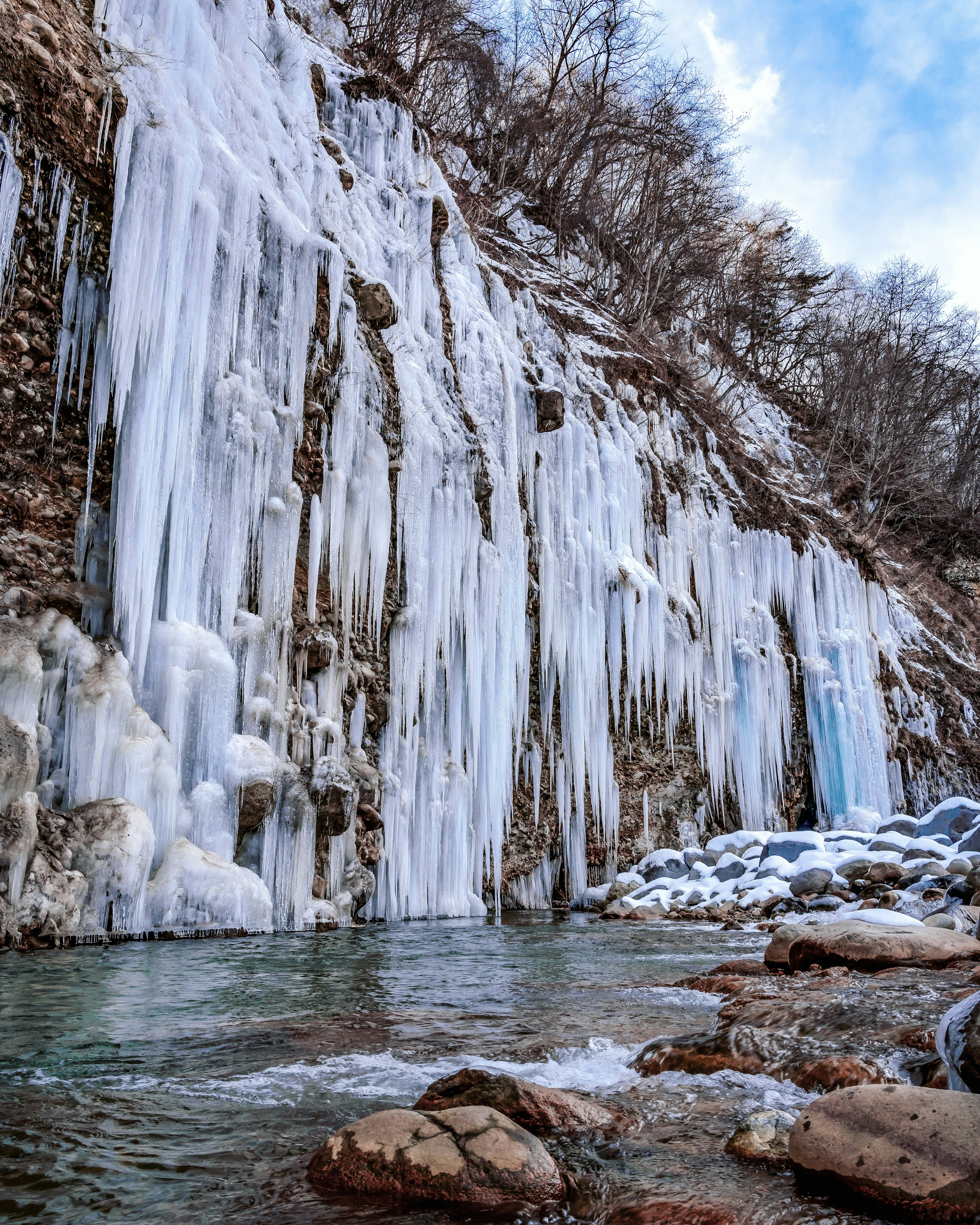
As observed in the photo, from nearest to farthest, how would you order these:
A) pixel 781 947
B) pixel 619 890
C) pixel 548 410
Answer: pixel 781 947, pixel 619 890, pixel 548 410

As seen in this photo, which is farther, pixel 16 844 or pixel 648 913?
pixel 648 913

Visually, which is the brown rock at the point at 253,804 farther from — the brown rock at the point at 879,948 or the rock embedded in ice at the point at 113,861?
the brown rock at the point at 879,948

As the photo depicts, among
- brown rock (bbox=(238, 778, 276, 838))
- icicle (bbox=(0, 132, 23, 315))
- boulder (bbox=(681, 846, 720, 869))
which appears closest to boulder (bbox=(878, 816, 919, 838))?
boulder (bbox=(681, 846, 720, 869))

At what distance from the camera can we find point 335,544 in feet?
28.7

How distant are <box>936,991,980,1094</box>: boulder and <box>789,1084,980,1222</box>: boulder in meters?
0.22

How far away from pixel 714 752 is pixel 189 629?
939 centimetres

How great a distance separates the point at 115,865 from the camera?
5609 millimetres

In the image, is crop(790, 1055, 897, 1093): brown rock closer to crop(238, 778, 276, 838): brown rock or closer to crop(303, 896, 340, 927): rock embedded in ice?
crop(238, 778, 276, 838): brown rock

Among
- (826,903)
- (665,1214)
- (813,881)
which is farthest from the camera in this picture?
(813,881)

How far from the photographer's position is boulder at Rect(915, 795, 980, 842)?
1156 centimetres

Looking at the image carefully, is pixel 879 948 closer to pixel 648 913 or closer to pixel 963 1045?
pixel 963 1045

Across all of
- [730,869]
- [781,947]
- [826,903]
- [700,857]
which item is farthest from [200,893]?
[700,857]

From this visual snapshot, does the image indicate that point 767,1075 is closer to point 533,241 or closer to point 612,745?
point 612,745

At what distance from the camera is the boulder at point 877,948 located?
15.4ft
